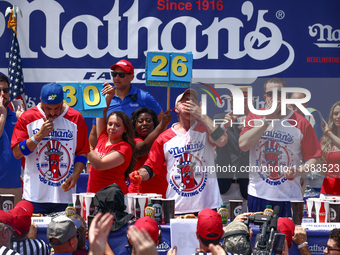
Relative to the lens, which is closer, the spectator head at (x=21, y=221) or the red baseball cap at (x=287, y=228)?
the spectator head at (x=21, y=221)

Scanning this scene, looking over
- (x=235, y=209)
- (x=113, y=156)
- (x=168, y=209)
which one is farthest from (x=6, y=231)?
(x=235, y=209)

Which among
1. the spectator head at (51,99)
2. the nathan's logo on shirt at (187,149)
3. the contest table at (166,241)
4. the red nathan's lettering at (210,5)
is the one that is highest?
the red nathan's lettering at (210,5)

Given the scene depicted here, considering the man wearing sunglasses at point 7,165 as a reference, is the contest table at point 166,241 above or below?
below

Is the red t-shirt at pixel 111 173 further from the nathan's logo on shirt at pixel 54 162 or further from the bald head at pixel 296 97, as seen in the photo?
the bald head at pixel 296 97

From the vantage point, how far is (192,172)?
5.76 meters

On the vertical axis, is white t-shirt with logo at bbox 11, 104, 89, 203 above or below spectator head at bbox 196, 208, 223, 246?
above

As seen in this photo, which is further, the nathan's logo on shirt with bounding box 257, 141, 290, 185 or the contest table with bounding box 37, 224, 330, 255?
the nathan's logo on shirt with bounding box 257, 141, 290, 185

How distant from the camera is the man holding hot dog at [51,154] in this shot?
19.7ft

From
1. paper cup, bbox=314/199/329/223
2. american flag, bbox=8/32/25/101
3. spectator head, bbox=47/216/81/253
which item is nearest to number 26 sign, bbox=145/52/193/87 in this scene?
paper cup, bbox=314/199/329/223

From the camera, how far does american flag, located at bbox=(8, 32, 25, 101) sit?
884 centimetres

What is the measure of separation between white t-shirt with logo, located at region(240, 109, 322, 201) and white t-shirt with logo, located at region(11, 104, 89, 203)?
1.53 metres

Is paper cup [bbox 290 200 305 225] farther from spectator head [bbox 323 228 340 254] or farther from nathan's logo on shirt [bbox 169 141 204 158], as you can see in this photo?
nathan's logo on shirt [bbox 169 141 204 158]

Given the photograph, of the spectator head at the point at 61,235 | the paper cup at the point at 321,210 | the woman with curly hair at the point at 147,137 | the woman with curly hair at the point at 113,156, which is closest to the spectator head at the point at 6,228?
the spectator head at the point at 61,235

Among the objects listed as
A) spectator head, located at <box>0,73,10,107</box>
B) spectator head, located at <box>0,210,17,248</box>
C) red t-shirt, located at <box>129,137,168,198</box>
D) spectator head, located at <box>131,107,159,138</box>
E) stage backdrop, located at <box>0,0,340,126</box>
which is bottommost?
spectator head, located at <box>0,210,17,248</box>
